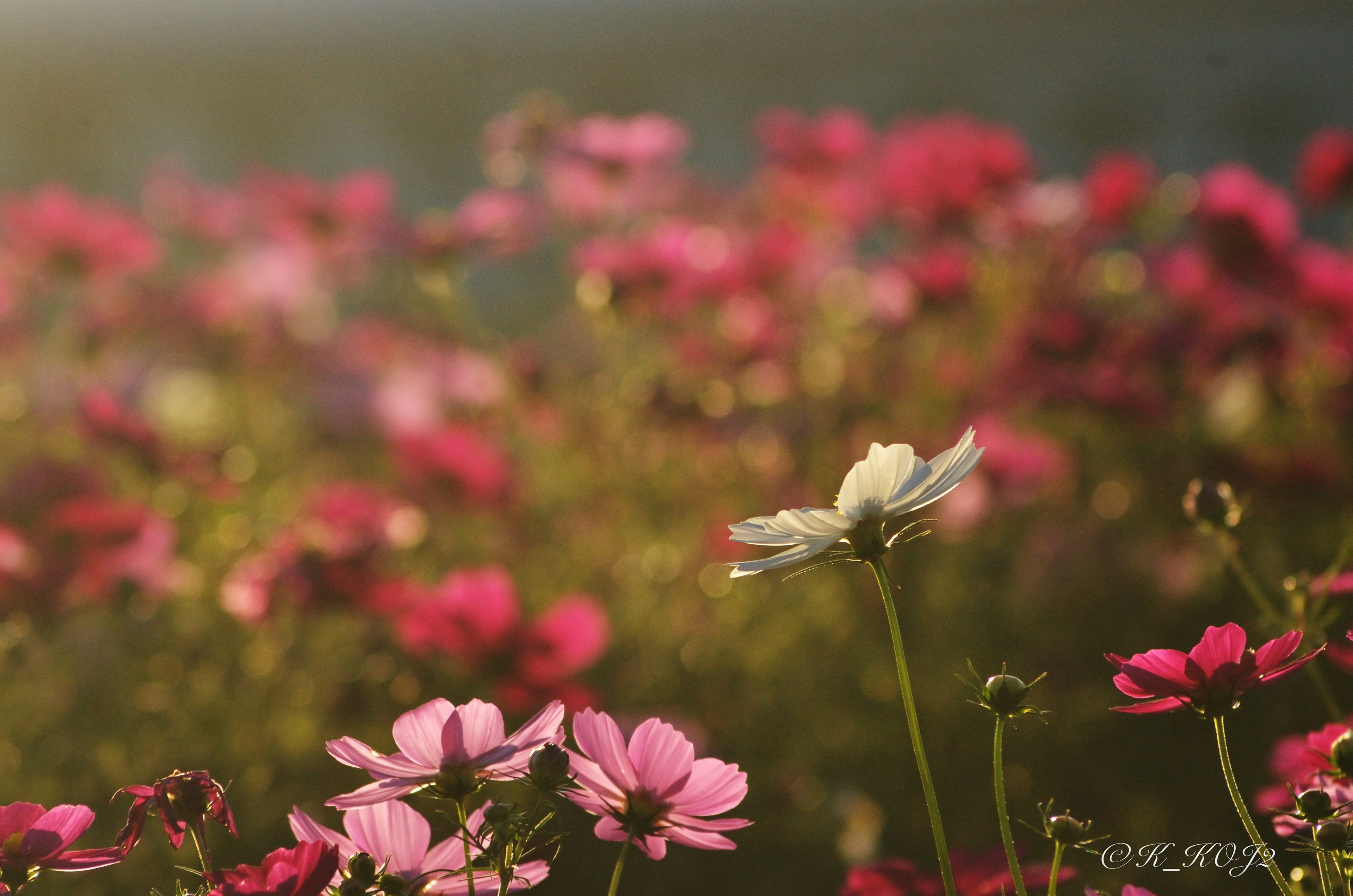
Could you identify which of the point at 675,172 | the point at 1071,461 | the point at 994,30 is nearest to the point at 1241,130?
the point at 994,30

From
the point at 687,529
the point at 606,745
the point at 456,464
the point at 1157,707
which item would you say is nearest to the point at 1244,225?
the point at 687,529

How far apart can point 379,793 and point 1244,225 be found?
1206 mm

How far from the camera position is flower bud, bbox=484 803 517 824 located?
361 mm

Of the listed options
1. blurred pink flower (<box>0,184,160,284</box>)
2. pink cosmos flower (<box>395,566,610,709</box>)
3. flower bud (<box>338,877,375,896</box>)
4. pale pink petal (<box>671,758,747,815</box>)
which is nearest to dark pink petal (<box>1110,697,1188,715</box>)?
pale pink petal (<box>671,758,747,815</box>)

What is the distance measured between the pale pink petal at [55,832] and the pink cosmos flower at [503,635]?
0.44 metres

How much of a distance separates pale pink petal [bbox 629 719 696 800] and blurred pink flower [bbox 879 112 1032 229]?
117 centimetres

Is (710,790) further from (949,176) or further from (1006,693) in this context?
(949,176)

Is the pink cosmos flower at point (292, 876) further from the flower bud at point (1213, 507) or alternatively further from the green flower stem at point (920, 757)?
the flower bud at point (1213, 507)

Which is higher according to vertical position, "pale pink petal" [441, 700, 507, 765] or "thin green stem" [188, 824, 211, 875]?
"pale pink petal" [441, 700, 507, 765]

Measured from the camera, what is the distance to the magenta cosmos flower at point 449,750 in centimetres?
36

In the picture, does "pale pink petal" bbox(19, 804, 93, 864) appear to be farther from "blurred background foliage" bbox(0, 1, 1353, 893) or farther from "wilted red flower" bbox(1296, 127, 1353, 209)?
"wilted red flower" bbox(1296, 127, 1353, 209)

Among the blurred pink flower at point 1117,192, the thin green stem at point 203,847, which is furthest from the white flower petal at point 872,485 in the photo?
the blurred pink flower at point 1117,192

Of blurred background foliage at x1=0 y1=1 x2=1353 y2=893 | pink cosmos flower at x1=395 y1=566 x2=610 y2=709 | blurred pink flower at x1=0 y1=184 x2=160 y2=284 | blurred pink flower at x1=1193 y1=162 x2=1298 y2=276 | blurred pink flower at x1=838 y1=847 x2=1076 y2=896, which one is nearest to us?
blurred pink flower at x1=838 y1=847 x2=1076 y2=896

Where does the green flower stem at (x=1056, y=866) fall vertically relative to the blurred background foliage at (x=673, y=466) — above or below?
above
